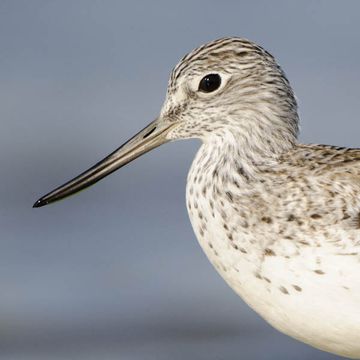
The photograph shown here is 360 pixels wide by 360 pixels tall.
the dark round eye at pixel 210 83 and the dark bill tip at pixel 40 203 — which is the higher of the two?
the dark round eye at pixel 210 83

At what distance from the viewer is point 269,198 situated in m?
8.10

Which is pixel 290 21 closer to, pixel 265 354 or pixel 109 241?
pixel 109 241

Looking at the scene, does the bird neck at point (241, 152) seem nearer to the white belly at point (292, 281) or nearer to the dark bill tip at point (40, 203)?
the white belly at point (292, 281)

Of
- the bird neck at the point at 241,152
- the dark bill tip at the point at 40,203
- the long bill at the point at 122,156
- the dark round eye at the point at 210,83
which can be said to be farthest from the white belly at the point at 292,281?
the dark bill tip at the point at 40,203

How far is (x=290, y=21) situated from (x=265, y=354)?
6472 millimetres

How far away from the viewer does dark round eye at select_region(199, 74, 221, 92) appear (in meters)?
8.59

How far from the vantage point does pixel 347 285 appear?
7.71 meters

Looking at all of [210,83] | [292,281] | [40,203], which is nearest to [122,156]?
[40,203]

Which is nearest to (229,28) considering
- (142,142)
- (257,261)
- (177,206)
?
(177,206)

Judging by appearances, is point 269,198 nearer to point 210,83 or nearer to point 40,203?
point 210,83

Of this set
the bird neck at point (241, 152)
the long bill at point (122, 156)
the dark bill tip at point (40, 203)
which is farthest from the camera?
the dark bill tip at point (40, 203)

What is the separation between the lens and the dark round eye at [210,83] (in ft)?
28.2

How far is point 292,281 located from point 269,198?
57 cm

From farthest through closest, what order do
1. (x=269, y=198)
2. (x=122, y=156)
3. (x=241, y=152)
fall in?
(x=122, y=156) < (x=241, y=152) < (x=269, y=198)
